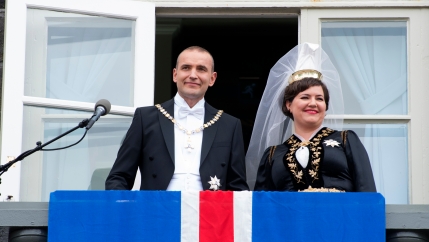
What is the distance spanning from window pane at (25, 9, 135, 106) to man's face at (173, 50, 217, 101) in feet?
2.97

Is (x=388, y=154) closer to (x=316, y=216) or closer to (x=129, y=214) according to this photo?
(x=316, y=216)

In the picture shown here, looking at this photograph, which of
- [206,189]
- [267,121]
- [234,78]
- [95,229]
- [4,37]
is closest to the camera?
[95,229]

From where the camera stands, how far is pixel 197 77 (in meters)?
5.23

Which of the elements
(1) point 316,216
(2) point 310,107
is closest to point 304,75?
(2) point 310,107

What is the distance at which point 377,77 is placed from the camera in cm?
635

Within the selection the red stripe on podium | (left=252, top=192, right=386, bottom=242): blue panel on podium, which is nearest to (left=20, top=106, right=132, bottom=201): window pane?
the red stripe on podium

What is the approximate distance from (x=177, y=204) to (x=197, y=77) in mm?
868

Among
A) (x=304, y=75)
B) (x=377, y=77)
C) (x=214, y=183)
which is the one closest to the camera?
(x=214, y=183)

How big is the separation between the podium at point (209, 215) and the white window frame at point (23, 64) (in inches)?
51.2

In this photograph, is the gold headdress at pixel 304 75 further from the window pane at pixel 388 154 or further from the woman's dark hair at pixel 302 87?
the window pane at pixel 388 154

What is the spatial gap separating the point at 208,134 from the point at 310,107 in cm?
53

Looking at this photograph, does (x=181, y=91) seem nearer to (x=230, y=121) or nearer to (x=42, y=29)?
(x=230, y=121)

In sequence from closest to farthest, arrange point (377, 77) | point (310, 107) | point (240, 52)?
1. point (310, 107)
2. point (377, 77)
3. point (240, 52)

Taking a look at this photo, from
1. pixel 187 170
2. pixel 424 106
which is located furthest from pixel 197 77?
pixel 424 106
